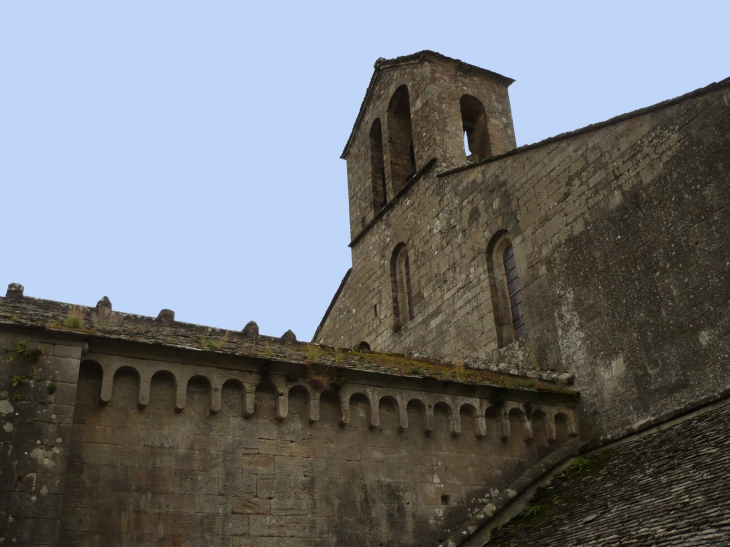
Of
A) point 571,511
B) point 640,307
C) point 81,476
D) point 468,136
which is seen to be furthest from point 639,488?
point 468,136

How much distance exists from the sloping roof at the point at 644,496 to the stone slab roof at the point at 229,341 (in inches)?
73.3

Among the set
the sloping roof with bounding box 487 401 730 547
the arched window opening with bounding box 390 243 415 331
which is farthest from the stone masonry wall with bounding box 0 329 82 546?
the arched window opening with bounding box 390 243 415 331

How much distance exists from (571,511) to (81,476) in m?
6.41

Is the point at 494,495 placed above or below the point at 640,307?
below

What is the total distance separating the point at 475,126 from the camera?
68.0ft

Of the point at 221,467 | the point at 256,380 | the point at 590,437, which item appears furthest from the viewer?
the point at 590,437

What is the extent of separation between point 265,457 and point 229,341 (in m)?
1.85

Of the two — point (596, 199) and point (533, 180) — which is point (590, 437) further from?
point (533, 180)

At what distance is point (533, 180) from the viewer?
15.0 meters

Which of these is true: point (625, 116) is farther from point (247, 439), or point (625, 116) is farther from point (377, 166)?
point (377, 166)

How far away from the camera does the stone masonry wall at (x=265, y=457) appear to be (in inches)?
370

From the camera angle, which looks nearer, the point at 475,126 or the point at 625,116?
the point at 625,116

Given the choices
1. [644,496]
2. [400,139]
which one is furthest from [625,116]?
[400,139]

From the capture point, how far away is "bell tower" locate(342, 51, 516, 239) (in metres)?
19.3
